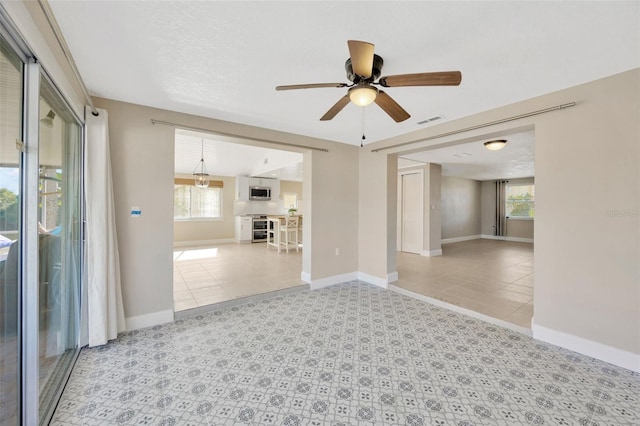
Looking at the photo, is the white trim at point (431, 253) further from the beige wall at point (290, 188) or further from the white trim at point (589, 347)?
the beige wall at point (290, 188)

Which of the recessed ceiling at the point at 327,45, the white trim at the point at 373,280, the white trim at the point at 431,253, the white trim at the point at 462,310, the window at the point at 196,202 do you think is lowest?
the white trim at the point at 462,310

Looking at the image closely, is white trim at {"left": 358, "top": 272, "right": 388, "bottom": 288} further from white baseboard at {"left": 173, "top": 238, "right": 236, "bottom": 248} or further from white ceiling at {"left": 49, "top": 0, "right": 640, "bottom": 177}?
white baseboard at {"left": 173, "top": 238, "right": 236, "bottom": 248}

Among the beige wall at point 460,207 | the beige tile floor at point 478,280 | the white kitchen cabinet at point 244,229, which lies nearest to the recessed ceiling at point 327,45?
the beige tile floor at point 478,280

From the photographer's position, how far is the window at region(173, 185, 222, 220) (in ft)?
25.8

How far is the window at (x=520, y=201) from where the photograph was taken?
9.12 m

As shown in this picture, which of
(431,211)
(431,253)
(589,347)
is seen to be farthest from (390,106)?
(431,253)

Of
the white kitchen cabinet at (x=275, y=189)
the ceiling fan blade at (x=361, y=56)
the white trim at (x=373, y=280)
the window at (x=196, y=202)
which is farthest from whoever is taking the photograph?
the white kitchen cabinet at (x=275, y=189)

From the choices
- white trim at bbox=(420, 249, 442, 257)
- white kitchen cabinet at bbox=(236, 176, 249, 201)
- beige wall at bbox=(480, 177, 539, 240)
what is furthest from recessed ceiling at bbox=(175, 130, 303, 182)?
beige wall at bbox=(480, 177, 539, 240)

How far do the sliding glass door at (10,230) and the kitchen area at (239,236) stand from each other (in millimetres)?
1718

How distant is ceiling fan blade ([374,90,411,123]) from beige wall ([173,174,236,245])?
7.37 meters

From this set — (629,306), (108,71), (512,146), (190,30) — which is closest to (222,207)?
(108,71)

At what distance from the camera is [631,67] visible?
201 cm

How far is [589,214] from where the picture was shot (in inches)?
88.7

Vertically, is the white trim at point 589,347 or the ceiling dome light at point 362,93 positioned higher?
the ceiling dome light at point 362,93
